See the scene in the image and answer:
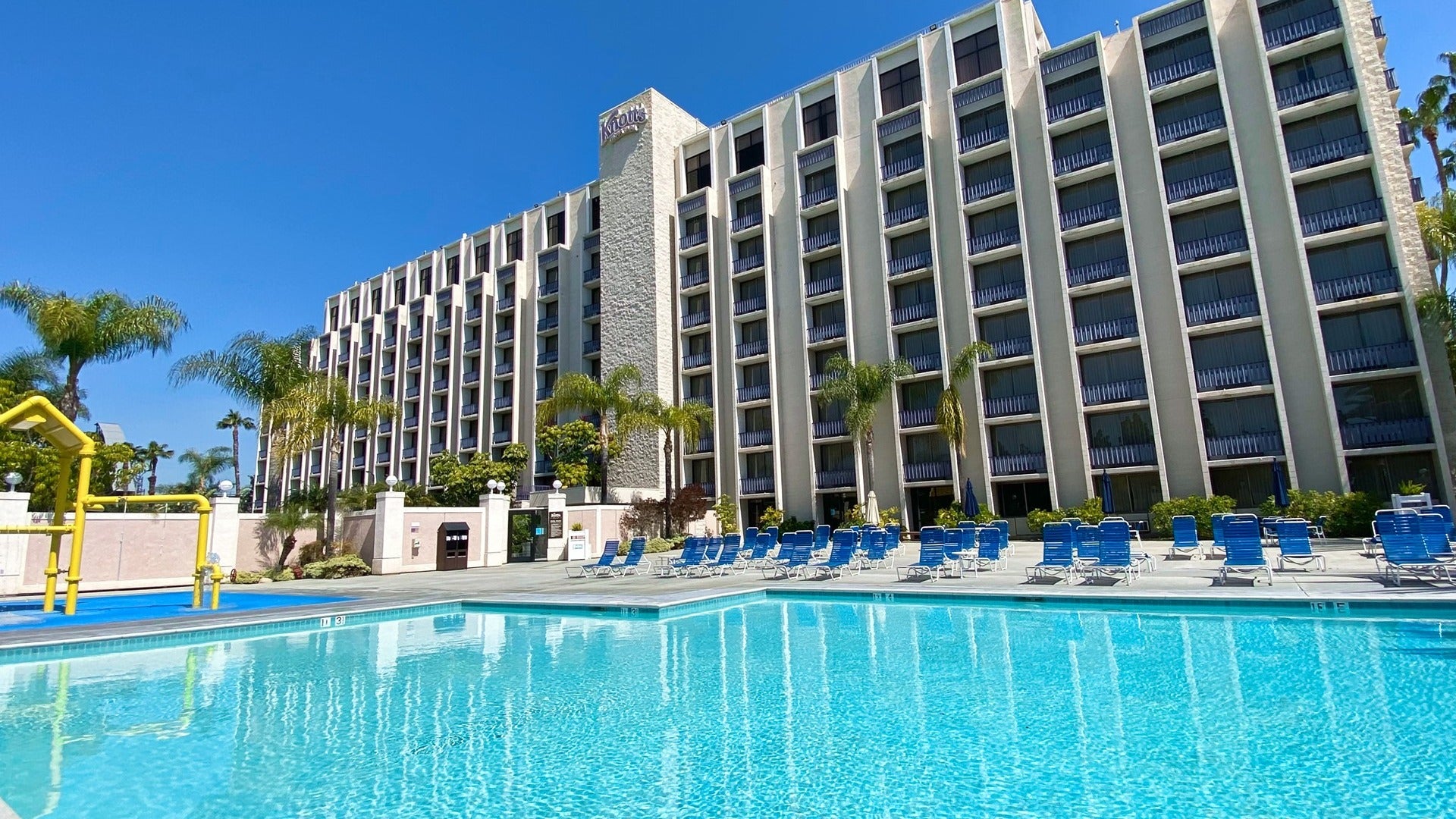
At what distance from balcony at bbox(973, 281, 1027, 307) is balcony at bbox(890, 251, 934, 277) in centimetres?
280

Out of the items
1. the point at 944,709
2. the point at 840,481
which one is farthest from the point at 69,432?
the point at 840,481

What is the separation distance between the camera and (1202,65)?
27.8m

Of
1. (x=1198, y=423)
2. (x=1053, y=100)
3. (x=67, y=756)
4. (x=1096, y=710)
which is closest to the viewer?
(x=67, y=756)

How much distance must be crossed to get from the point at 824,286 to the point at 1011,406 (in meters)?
10.7

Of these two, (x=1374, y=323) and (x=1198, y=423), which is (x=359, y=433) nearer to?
(x=1198, y=423)

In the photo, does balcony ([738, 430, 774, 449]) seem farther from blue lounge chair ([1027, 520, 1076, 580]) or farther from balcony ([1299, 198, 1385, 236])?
balcony ([1299, 198, 1385, 236])

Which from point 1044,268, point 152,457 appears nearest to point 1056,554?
point 1044,268

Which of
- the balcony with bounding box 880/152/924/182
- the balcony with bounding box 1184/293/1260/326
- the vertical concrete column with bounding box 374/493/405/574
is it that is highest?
the balcony with bounding box 880/152/924/182

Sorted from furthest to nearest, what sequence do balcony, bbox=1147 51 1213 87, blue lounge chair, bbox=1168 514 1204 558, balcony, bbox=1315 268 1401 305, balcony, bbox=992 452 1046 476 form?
balcony, bbox=992 452 1046 476, balcony, bbox=1147 51 1213 87, balcony, bbox=1315 268 1401 305, blue lounge chair, bbox=1168 514 1204 558

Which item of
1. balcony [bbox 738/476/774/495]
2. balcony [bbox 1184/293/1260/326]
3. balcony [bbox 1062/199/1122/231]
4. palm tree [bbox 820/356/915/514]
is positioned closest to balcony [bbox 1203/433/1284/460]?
balcony [bbox 1184/293/1260/326]

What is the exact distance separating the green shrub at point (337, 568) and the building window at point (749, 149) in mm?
26866

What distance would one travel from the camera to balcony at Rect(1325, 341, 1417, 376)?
23609 mm

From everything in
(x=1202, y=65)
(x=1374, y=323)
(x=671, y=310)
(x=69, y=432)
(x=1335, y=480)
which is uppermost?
(x=1202, y=65)

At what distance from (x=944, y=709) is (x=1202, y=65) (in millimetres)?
30842
